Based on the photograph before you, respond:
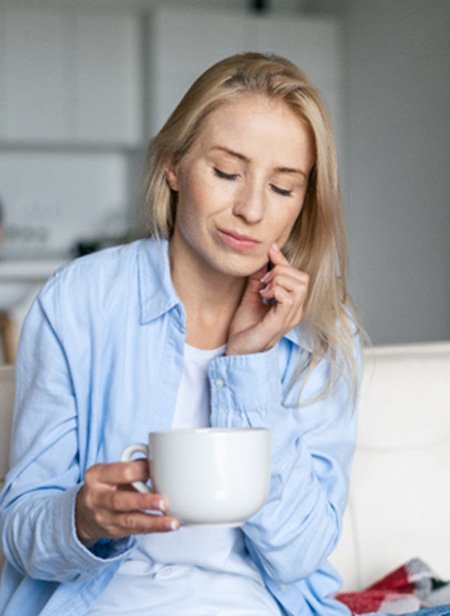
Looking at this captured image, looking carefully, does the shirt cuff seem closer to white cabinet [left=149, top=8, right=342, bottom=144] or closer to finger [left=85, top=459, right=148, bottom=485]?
finger [left=85, top=459, right=148, bottom=485]

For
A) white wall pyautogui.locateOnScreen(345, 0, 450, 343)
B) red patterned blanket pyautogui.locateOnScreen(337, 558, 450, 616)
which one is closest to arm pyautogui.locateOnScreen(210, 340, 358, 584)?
red patterned blanket pyautogui.locateOnScreen(337, 558, 450, 616)

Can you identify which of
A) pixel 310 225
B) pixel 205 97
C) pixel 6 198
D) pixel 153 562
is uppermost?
pixel 205 97

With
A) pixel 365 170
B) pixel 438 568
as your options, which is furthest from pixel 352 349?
pixel 365 170

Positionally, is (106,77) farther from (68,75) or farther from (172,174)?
(172,174)

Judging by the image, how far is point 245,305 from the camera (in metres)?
1.26

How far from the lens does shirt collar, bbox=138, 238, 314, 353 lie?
1229mm

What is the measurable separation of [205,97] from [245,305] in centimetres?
25

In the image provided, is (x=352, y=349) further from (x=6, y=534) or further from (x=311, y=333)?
(x=6, y=534)

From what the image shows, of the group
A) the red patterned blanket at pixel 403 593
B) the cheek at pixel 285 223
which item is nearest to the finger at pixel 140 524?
the cheek at pixel 285 223

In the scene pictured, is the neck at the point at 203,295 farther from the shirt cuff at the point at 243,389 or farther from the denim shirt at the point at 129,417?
the shirt cuff at the point at 243,389

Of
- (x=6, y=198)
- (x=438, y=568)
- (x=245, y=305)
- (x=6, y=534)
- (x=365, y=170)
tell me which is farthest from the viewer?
(x=6, y=198)

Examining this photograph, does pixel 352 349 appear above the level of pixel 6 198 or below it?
above

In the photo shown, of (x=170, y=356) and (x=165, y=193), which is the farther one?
(x=165, y=193)

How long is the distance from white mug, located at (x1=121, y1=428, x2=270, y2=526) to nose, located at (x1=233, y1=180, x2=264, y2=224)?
1.26ft
